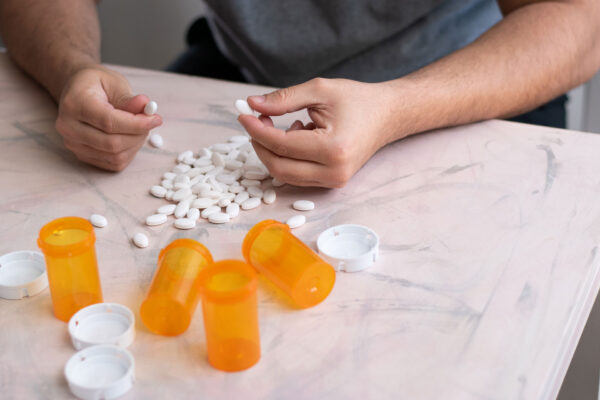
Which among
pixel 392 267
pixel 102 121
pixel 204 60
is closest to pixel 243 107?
pixel 102 121

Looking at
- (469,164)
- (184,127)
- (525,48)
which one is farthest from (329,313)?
(525,48)

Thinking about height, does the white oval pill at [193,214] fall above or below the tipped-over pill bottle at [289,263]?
below

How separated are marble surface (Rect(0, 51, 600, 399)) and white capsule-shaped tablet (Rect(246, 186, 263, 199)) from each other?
0.12 ft

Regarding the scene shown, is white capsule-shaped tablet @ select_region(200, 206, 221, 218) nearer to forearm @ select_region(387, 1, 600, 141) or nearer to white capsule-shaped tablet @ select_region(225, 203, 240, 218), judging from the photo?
white capsule-shaped tablet @ select_region(225, 203, 240, 218)

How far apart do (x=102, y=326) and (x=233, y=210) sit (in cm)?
28

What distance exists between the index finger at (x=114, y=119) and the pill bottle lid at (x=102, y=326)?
1.22ft

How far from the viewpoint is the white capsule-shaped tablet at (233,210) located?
915 millimetres

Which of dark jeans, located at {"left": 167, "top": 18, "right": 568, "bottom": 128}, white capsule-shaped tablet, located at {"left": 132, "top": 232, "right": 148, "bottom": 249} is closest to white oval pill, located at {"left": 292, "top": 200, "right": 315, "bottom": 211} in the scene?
white capsule-shaped tablet, located at {"left": 132, "top": 232, "right": 148, "bottom": 249}

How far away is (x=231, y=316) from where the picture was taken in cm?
62

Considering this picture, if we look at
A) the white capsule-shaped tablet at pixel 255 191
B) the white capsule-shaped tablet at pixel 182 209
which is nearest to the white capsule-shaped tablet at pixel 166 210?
the white capsule-shaped tablet at pixel 182 209

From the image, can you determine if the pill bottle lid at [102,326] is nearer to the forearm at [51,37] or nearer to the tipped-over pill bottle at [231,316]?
the tipped-over pill bottle at [231,316]

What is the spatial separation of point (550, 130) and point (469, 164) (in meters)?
0.21

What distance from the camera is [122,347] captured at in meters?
0.67

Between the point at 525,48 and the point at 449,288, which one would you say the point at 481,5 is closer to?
the point at 525,48
